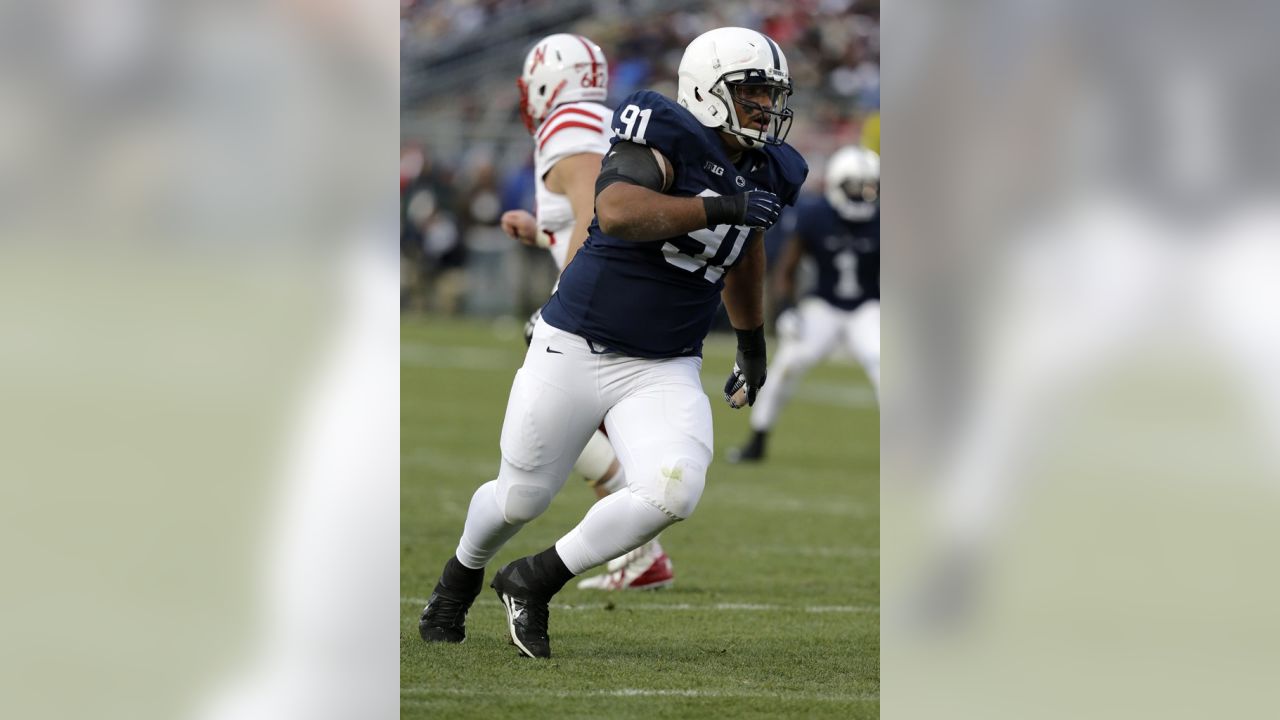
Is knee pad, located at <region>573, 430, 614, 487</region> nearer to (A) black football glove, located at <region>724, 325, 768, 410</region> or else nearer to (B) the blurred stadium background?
(A) black football glove, located at <region>724, 325, 768, 410</region>

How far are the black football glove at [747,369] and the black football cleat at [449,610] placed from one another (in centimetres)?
96

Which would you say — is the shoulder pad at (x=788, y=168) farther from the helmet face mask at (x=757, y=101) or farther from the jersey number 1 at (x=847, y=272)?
the jersey number 1 at (x=847, y=272)

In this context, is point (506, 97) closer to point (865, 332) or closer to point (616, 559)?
point (865, 332)

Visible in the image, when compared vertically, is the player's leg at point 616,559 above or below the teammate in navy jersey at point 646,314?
below

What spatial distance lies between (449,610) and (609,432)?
0.77m

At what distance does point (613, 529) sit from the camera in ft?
15.3

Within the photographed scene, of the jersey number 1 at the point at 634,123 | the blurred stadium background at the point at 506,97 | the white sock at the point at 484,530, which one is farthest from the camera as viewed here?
the blurred stadium background at the point at 506,97

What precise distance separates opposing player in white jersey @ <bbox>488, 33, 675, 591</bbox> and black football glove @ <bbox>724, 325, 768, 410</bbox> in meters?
0.74

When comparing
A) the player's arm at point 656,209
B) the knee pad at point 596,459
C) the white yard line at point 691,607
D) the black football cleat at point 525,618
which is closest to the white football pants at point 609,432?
the black football cleat at point 525,618

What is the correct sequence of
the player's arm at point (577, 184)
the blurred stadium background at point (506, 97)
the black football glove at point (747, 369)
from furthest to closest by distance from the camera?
the blurred stadium background at point (506, 97) < the player's arm at point (577, 184) < the black football glove at point (747, 369)

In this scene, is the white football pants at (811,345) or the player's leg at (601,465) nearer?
the player's leg at (601,465)

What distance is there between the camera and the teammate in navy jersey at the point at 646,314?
4574mm

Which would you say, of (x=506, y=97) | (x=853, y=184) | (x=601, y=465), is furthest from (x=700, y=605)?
(x=506, y=97)
